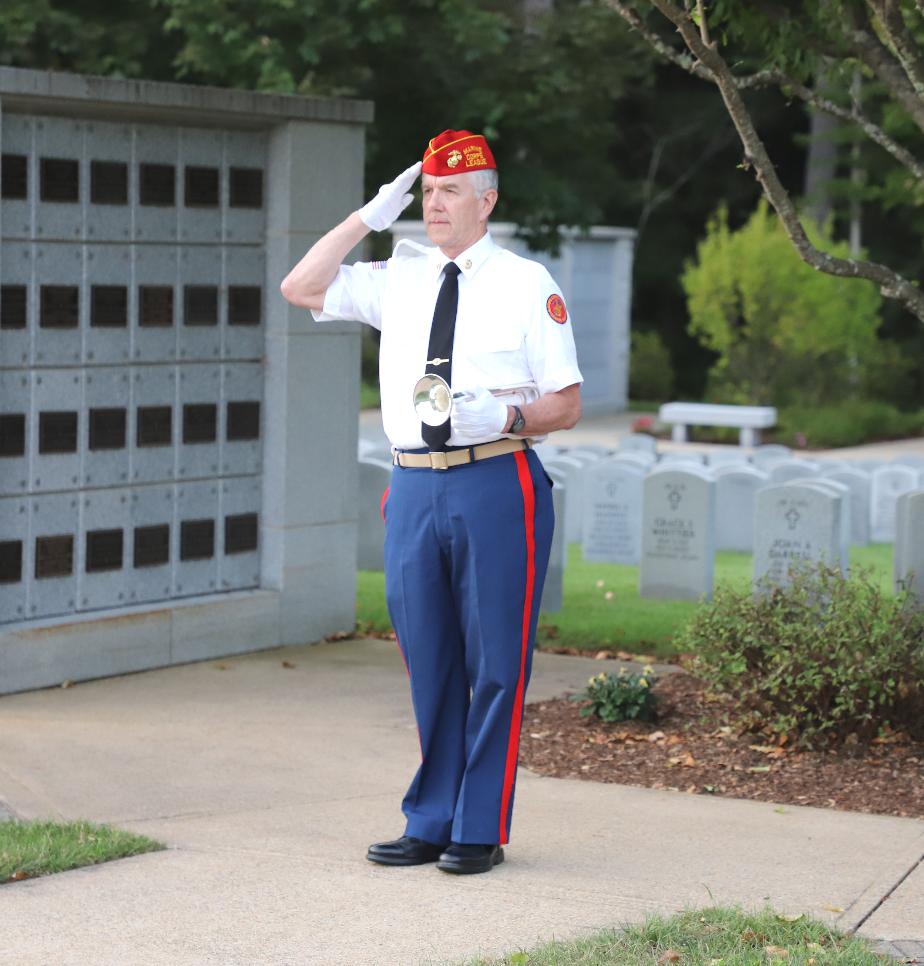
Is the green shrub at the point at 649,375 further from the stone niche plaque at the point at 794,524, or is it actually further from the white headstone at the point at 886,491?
the stone niche plaque at the point at 794,524

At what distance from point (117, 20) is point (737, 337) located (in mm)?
18613

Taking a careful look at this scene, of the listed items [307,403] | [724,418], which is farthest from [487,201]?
[724,418]

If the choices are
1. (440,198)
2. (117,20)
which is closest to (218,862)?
(440,198)

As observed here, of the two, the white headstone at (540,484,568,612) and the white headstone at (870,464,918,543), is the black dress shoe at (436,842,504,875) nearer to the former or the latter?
the white headstone at (540,484,568,612)

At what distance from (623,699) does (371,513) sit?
513 centimetres

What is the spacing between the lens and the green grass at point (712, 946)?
428 cm

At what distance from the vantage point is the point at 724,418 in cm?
2670

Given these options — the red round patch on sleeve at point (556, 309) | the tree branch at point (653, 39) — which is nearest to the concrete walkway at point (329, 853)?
the red round patch on sleeve at point (556, 309)

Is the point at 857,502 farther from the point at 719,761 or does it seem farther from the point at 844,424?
the point at 844,424

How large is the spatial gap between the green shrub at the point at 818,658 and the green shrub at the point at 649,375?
29.3 meters

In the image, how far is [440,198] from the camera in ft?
16.4

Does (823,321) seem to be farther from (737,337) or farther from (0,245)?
(0,245)

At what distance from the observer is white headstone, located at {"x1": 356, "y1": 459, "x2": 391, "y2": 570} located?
38.5 feet

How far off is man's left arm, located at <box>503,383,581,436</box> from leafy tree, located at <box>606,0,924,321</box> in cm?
207
